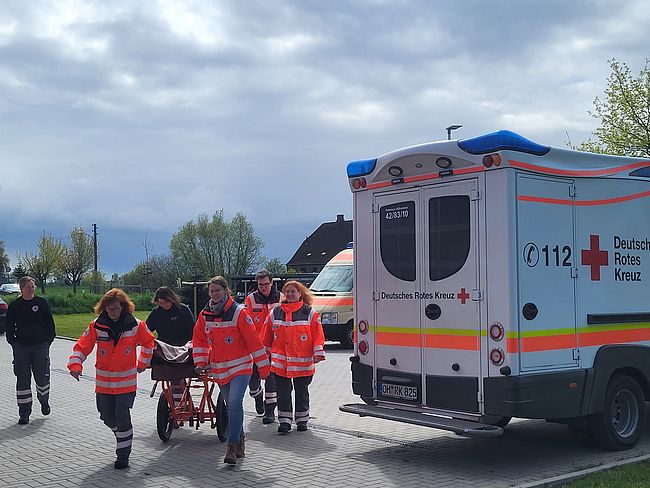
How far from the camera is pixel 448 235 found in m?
8.38

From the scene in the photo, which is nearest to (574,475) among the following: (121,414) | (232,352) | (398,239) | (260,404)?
(398,239)

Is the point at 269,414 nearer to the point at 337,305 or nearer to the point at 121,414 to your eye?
the point at 121,414

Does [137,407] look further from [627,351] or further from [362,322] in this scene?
[627,351]

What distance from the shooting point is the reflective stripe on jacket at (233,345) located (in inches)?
325

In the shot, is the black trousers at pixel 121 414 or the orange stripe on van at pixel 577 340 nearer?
the orange stripe on van at pixel 577 340

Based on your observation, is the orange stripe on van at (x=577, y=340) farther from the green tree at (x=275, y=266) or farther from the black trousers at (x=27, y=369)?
the green tree at (x=275, y=266)

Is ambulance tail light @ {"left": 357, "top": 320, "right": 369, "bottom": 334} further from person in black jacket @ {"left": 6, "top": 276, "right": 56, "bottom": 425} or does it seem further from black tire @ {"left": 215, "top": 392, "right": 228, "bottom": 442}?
person in black jacket @ {"left": 6, "top": 276, "right": 56, "bottom": 425}

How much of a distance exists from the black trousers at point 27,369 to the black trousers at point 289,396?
3.23 metres

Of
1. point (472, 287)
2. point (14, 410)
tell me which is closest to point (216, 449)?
point (472, 287)

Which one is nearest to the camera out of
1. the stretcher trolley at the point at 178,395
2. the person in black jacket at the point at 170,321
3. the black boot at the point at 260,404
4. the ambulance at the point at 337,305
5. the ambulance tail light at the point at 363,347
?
the stretcher trolley at the point at 178,395

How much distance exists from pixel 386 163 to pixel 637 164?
2.80 meters

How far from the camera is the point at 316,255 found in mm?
74250

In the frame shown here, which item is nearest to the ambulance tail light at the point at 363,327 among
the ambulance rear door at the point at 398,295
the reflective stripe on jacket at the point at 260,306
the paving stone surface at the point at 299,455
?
the ambulance rear door at the point at 398,295

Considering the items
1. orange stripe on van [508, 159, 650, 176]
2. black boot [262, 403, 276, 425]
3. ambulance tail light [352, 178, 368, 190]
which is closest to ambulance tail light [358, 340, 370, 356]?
ambulance tail light [352, 178, 368, 190]
